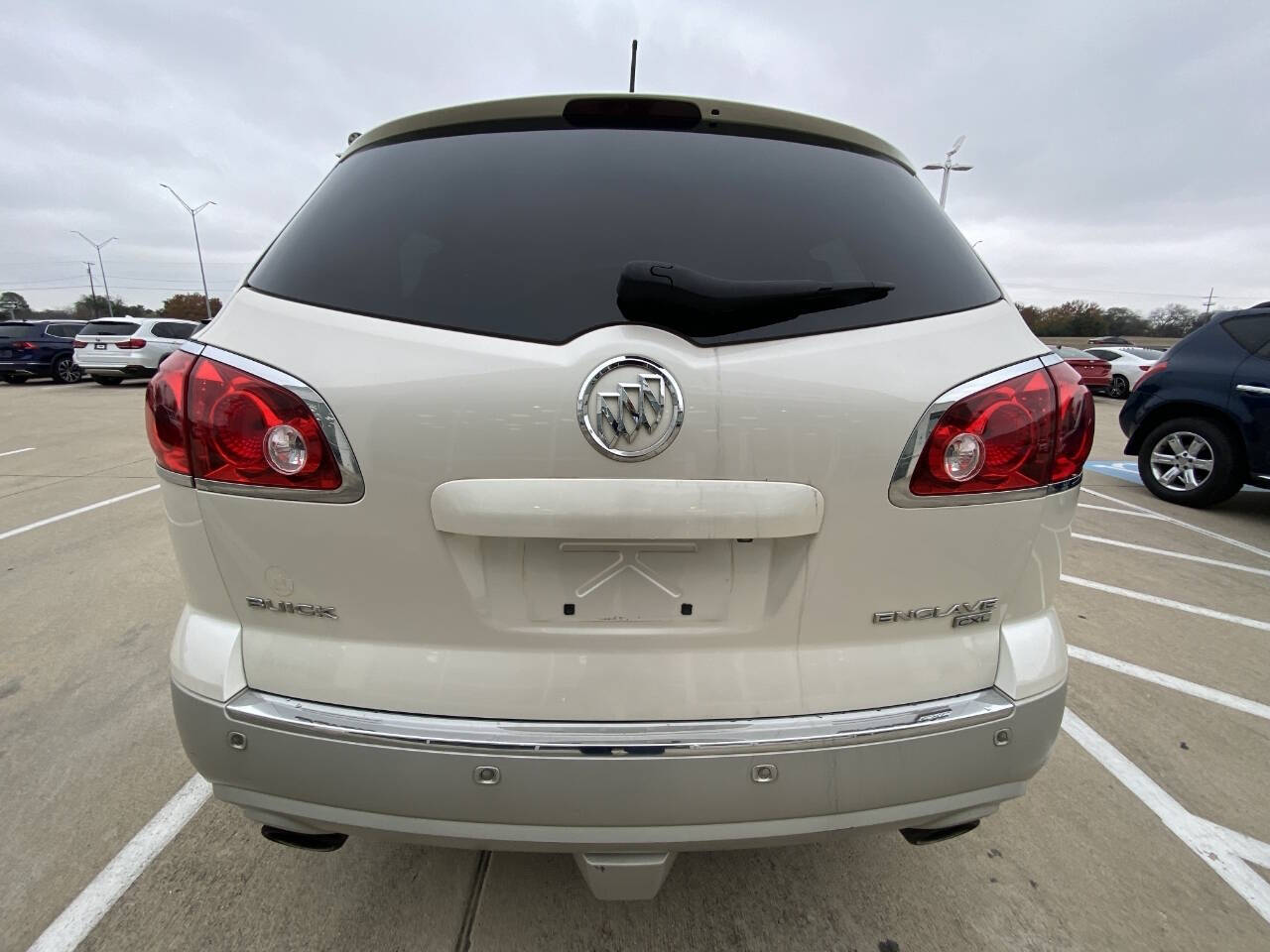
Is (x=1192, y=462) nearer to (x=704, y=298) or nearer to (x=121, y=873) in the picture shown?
(x=704, y=298)

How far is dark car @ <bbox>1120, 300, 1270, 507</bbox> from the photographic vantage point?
521cm

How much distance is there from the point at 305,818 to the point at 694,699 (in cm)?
79

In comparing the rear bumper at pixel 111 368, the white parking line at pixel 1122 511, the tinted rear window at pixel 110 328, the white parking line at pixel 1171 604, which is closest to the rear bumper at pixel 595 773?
the white parking line at pixel 1171 604

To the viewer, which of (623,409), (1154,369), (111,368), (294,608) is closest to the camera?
(623,409)

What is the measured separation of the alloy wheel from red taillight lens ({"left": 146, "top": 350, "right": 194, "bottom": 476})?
742 cm

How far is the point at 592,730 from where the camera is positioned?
115 centimetres

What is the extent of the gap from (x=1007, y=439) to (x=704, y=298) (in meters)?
0.65

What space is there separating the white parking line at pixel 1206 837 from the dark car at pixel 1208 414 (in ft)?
15.2

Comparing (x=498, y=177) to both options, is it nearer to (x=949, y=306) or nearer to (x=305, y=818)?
(x=949, y=306)

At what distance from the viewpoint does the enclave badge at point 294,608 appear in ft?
3.84

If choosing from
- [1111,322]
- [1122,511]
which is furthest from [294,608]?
[1111,322]

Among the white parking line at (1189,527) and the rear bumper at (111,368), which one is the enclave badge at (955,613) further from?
the rear bumper at (111,368)

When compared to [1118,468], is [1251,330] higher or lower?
higher

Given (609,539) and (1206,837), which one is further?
(1206,837)
